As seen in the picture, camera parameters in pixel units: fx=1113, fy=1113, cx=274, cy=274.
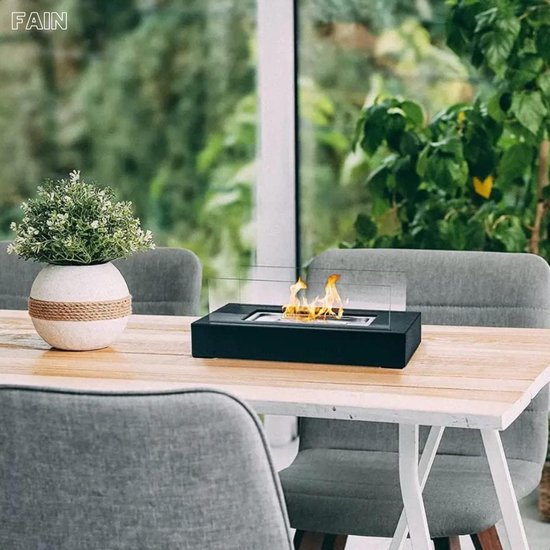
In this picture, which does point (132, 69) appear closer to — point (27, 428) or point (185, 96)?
point (185, 96)

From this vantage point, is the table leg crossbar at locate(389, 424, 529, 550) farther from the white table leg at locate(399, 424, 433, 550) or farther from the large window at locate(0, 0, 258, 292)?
the large window at locate(0, 0, 258, 292)

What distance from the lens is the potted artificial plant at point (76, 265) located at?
6.44 ft

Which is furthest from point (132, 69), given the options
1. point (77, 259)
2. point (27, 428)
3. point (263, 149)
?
point (27, 428)

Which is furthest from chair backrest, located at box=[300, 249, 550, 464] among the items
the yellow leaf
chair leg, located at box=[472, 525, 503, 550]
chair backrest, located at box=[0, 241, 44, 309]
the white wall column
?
the white wall column

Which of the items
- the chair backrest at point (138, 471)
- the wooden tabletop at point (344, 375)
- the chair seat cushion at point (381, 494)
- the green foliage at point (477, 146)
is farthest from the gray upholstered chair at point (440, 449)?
the green foliage at point (477, 146)

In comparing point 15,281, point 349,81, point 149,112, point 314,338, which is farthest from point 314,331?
point 149,112

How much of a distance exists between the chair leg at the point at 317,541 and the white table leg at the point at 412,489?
508 millimetres

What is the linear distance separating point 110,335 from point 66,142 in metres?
2.24

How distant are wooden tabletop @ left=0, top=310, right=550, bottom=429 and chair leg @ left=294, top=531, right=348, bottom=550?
465 millimetres

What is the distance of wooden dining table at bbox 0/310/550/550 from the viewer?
5.11ft

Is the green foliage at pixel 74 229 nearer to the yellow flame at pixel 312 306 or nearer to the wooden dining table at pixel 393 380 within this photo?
the wooden dining table at pixel 393 380

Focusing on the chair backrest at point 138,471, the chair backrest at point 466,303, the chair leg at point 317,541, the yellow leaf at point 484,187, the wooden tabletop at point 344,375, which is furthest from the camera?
the yellow leaf at point 484,187

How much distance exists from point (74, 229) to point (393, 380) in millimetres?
649

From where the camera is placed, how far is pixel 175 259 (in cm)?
265
